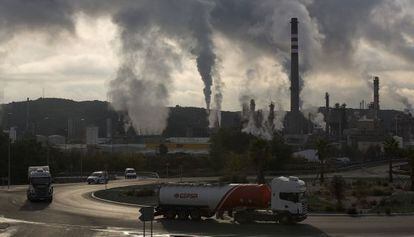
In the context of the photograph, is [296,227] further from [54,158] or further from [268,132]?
[268,132]

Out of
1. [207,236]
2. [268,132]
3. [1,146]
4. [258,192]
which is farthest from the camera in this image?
[268,132]

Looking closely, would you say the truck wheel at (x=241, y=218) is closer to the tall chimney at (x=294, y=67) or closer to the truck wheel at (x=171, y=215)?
the truck wheel at (x=171, y=215)

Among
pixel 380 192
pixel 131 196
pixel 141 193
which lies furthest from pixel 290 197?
pixel 380 192

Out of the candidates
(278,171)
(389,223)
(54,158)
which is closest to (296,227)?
(389,223)

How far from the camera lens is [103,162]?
450 ft

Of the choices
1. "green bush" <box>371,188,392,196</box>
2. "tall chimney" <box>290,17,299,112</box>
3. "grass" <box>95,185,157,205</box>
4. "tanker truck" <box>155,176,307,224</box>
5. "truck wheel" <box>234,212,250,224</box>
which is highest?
"tall chimney" <box>290,17,299,112</box>

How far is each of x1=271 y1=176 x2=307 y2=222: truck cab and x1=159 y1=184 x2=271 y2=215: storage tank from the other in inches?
37.0

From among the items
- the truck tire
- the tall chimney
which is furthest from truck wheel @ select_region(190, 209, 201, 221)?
the tall chimney

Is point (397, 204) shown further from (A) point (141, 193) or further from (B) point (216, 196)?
(A) point (141, 193)

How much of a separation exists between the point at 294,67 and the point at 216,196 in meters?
128

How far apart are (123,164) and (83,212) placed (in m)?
91.0

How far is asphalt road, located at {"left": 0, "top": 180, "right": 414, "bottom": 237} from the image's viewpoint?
35531 millimetres

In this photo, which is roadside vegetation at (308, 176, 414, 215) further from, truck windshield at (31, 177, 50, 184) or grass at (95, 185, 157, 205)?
truck windshield at (31, 177, 50, 184)

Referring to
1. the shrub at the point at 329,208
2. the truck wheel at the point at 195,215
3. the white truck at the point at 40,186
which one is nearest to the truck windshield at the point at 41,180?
the white truck at the point at 40,186
